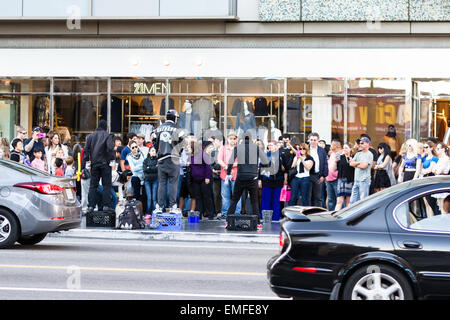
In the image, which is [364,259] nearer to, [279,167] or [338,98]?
[279,167]

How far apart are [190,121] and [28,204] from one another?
10.7 m

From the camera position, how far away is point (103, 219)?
1667 cm

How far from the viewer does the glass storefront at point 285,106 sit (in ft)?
75.3

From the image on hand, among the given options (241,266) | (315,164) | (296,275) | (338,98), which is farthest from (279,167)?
(296,275)

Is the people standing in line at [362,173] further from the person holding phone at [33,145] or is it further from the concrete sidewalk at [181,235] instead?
the person holding phone at [33,145]

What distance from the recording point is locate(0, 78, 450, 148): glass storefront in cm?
2294

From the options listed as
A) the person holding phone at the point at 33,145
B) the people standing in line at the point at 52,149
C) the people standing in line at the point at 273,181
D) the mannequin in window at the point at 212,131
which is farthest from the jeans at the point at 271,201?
→ the person holding phone at the point at 33,145

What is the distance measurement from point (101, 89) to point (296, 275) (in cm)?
1744

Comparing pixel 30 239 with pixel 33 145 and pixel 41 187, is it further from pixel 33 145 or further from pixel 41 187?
pixel 33 145

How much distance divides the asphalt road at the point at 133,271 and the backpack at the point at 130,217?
1.51m

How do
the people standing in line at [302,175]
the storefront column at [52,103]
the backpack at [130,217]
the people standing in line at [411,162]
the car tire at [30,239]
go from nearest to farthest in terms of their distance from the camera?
the car tire at [30,239] → the backpack at [130,217] → the people standing in line at [411,162] → the people standing in line at [302,175] → the storefront column at [52,103]

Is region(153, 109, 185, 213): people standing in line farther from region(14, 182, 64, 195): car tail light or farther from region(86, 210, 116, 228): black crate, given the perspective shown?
region(14, 182, 64, 195): car tail light

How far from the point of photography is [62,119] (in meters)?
24.2

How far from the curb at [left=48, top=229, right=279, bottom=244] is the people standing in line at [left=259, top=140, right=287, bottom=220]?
9.36 ft
